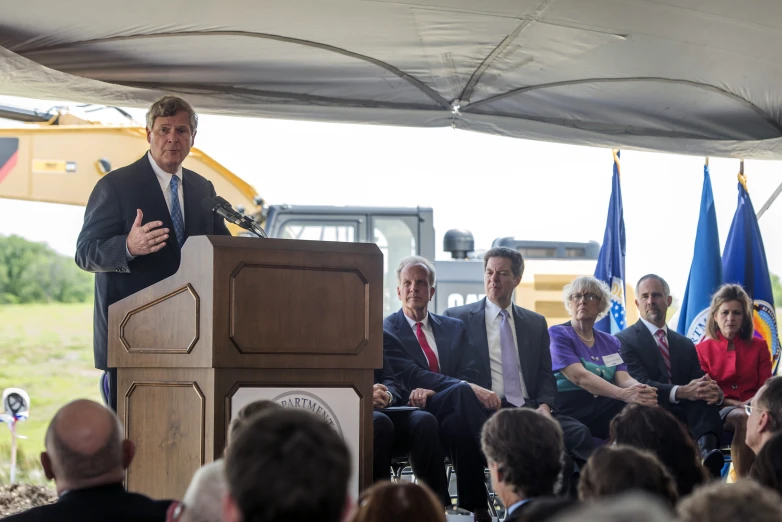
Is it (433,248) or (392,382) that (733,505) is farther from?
(433,248)

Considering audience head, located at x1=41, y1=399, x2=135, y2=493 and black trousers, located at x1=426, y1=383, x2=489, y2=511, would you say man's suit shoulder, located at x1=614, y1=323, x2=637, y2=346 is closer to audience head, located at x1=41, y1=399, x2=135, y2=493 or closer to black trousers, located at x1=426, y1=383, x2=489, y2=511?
black trousers, located at x1=426, y1=383, x2=489, y2=511

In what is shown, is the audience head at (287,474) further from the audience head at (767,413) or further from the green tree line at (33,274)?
the green tree line at (33,274)

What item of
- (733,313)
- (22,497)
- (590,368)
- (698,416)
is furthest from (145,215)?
(22,497)

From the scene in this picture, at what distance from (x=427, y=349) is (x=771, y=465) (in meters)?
2.59

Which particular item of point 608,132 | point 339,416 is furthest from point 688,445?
point 608,132

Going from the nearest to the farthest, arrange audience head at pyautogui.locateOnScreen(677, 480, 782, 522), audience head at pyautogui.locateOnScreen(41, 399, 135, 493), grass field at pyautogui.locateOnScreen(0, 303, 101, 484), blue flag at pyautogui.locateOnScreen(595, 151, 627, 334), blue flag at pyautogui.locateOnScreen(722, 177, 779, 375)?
audience head at pyautogui.locateOnScreen(677, 480, 782, 522) < audience head at pyautogui.locateOnScreen(41, 399, 135, 493) < blue flag at pyautogui.locateOnScreen(722, 177, 779, 375) < blue flag at pyautogui.locateOnScreen(595, 151, 627, 334) < grass field at pyautogui.locateOnScreen(0, 303, 101, 484)

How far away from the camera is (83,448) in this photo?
6.81 feet

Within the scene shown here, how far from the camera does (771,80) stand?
189 inches

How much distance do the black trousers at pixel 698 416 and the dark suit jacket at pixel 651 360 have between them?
201 millimetres

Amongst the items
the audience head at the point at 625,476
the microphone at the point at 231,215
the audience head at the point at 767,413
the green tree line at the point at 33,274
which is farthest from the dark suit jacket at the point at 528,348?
the green tree line at the point at 33,274

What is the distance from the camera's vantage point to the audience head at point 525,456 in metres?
2.47

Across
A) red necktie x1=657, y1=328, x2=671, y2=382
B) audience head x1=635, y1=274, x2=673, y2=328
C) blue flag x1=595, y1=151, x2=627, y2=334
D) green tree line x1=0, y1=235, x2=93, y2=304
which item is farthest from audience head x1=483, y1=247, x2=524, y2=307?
green tree line x1=0, y1=235, x2=93, y2=304

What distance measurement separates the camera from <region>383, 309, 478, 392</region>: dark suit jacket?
14.8ft

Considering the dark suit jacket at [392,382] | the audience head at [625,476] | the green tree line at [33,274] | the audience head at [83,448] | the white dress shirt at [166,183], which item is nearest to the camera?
the audience head at [625,476]
